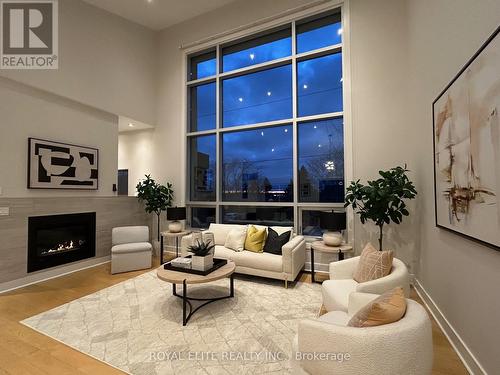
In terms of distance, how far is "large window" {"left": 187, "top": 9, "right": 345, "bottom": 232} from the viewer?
4.52 meters

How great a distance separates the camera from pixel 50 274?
4121 millimetres

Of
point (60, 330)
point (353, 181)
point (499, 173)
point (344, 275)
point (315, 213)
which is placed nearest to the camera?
point (499, 173)

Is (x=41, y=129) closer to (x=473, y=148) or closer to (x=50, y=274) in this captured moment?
(x=50, y=274)

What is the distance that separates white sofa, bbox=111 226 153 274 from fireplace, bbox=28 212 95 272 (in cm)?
62

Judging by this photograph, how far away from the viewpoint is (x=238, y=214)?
5254 mm

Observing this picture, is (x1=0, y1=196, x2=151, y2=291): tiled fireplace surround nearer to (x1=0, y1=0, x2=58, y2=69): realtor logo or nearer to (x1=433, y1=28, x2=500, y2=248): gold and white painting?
(x1=0, y1=0, x2=58, y2=69): realtor logo

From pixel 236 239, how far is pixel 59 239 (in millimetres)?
3115

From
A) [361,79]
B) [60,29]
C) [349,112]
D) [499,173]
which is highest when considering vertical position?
[60,29]

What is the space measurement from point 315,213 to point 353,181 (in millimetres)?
891

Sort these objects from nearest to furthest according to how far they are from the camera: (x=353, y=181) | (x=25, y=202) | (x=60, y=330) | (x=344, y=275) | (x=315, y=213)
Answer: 1. (x=60, y=330)
2. (x=344, y=275)
3. (x=25, y=202)
4. (x=353, y=181)
5. (x=315, y=213)

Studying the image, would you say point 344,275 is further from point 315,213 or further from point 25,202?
point 25,202

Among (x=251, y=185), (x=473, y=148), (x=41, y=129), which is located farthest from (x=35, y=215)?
(x=473, y=148)

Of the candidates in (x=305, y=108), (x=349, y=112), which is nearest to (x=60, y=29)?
(x=305, y=108)

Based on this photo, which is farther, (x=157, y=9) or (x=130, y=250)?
(x=157, y=9)
